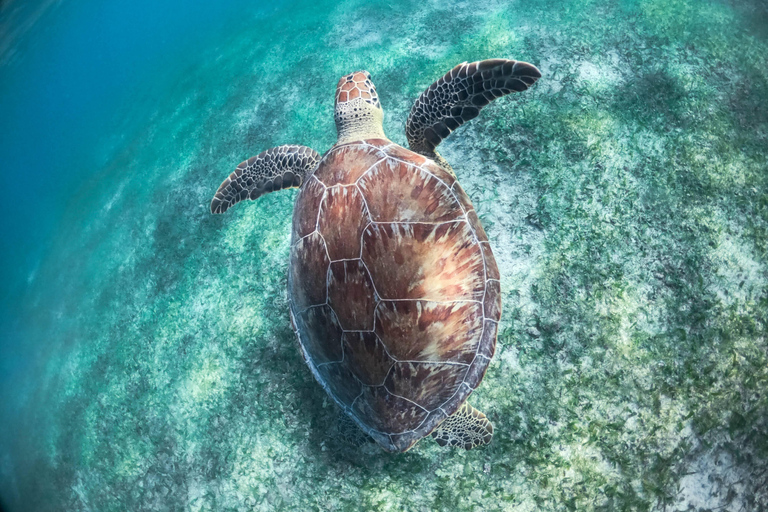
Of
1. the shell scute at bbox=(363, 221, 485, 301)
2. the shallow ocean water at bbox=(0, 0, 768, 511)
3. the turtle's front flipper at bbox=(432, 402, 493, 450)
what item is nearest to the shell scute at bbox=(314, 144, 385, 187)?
the shell scute at bbox=(363, 221, 485, 301)

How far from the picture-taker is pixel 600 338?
181cm

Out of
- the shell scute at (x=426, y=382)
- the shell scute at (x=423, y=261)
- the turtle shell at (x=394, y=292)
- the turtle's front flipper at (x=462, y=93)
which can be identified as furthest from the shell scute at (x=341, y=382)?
the turtle's front flipper at (x=462, y=93)

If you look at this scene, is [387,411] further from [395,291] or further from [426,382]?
[395,291]

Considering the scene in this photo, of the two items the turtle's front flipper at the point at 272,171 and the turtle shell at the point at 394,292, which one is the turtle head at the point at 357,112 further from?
the turtle shell at the point at 394,292

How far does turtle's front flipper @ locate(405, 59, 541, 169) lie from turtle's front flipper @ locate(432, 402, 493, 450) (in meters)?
1.48

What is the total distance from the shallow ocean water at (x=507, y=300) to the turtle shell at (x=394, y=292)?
22.2 inches

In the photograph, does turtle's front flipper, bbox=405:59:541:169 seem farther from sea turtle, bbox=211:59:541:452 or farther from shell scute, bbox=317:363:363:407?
shell scute, bbox=317:363:363:407

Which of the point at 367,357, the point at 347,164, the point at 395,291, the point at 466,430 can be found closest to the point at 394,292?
the point at 395,291

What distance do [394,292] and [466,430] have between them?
36.4 inches

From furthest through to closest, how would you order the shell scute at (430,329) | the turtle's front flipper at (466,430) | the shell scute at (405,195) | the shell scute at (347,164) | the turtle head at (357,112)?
the turtle head at (357,112)
the turtle's front flipper at (466,430)
the shell scute at (347,164)
the shell scute at (405,195)
the shell scute at (430,329)

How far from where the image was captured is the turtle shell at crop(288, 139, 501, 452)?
127cm

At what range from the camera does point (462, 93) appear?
71.8 inches

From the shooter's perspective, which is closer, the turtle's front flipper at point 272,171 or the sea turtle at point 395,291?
the sea turtle at point 395,291

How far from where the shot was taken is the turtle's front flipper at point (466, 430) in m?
1.65
